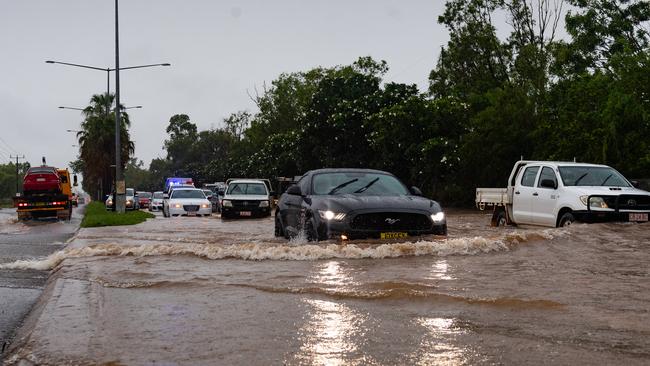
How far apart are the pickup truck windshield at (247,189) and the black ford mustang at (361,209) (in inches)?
672

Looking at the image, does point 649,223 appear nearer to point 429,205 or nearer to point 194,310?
point 429,205

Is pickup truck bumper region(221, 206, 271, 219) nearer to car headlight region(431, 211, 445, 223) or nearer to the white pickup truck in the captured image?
the white pickup truck

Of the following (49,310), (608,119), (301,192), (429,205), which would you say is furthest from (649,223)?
(608,119)

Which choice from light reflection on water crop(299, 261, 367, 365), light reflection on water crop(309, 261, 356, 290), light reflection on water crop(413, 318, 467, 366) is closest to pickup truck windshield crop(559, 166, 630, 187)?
light reflection on water crop(309, 261, 356, 290)

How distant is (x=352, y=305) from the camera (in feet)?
21.6

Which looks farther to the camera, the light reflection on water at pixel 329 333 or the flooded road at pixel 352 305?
the flooded road at pixel 352 305

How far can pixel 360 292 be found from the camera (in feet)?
23.7

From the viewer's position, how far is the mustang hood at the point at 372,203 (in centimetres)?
1085

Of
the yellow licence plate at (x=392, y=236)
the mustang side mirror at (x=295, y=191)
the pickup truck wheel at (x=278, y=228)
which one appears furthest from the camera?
the pickup truck wheel at (x=278, y=228)

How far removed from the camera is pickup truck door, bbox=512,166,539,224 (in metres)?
16.0

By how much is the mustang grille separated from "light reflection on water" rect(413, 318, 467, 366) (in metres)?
4.91

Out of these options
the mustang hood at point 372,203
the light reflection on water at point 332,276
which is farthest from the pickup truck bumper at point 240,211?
the light reflection on water at point 332,276

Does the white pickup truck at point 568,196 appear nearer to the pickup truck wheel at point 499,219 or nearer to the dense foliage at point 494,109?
the pickup truck wheel at point 499,219

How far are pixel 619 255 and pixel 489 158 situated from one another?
25707 millimetres
